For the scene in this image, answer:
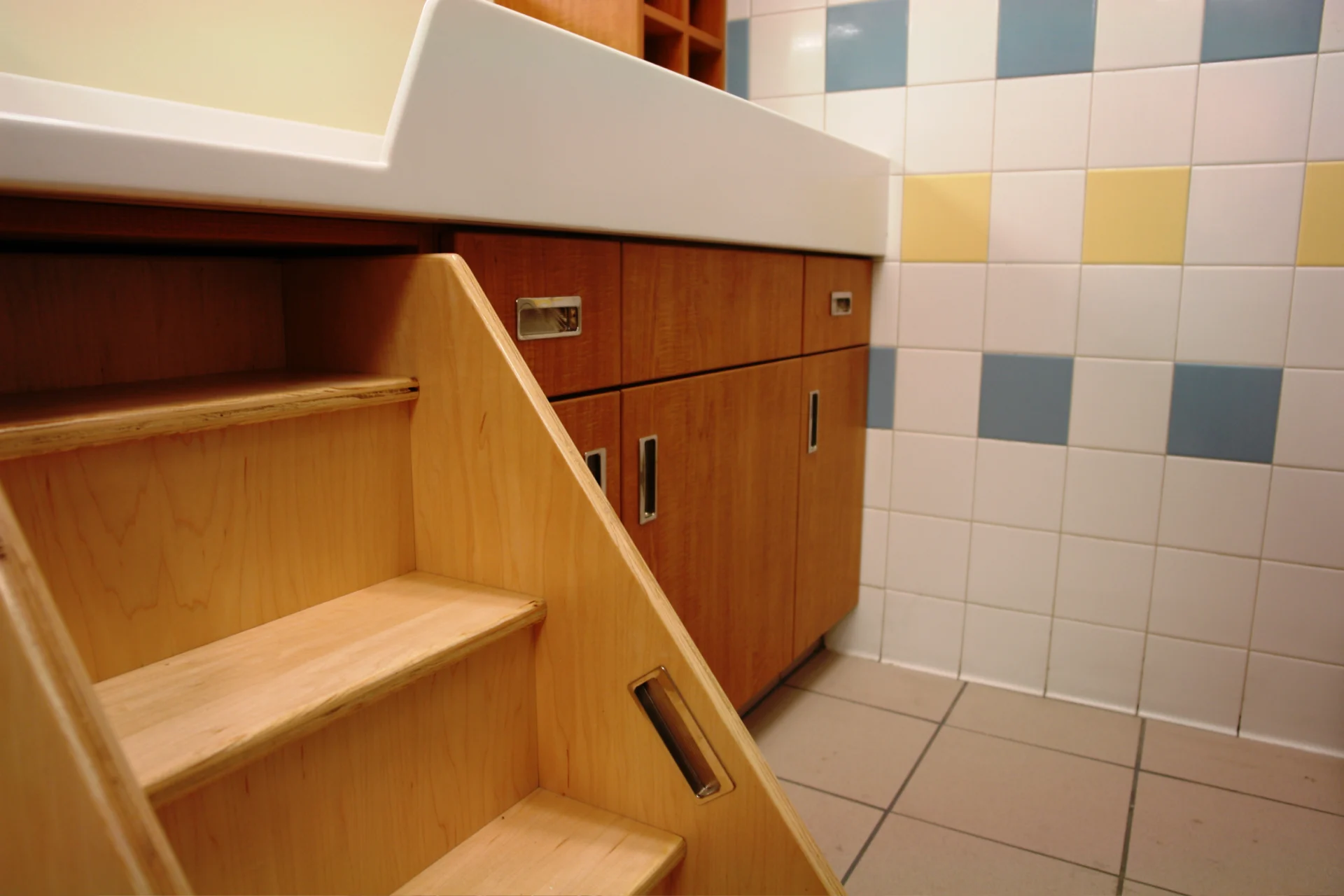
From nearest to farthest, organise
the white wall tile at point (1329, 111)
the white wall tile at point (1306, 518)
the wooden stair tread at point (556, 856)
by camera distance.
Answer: the wooden stair tread at point (556, 856) → the white wall tile at point (1329, 111) → the white wall tile at point (1306, 518)

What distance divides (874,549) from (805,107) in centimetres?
117

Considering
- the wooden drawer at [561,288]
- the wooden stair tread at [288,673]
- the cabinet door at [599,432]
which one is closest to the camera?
the wooden stair tread at [288,673]

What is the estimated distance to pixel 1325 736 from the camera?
75.2 inches

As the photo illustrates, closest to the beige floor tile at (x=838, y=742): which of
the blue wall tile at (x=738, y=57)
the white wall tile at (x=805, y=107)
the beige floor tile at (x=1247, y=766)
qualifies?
the beige floor tile at (x=1247, y=766)

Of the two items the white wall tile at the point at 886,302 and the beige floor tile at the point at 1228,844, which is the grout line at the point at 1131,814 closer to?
the beige floor tile at the point at 1228,844

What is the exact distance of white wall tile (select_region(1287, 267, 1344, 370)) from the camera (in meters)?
1.80

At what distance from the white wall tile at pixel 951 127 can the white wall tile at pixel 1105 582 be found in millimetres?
940

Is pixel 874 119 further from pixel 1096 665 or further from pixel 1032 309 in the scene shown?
pixel 1096 665

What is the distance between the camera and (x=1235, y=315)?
188 cm

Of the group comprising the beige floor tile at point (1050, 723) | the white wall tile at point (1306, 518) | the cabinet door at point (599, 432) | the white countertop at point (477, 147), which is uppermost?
the white countertop at point (477, 147)

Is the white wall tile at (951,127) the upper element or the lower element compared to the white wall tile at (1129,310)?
upper

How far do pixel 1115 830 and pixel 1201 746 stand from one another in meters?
0.46

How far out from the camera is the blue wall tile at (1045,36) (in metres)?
1.94

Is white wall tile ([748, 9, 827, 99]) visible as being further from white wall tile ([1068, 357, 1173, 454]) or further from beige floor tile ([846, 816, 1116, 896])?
beige floor tile ([846, 816, 1116, 896])
